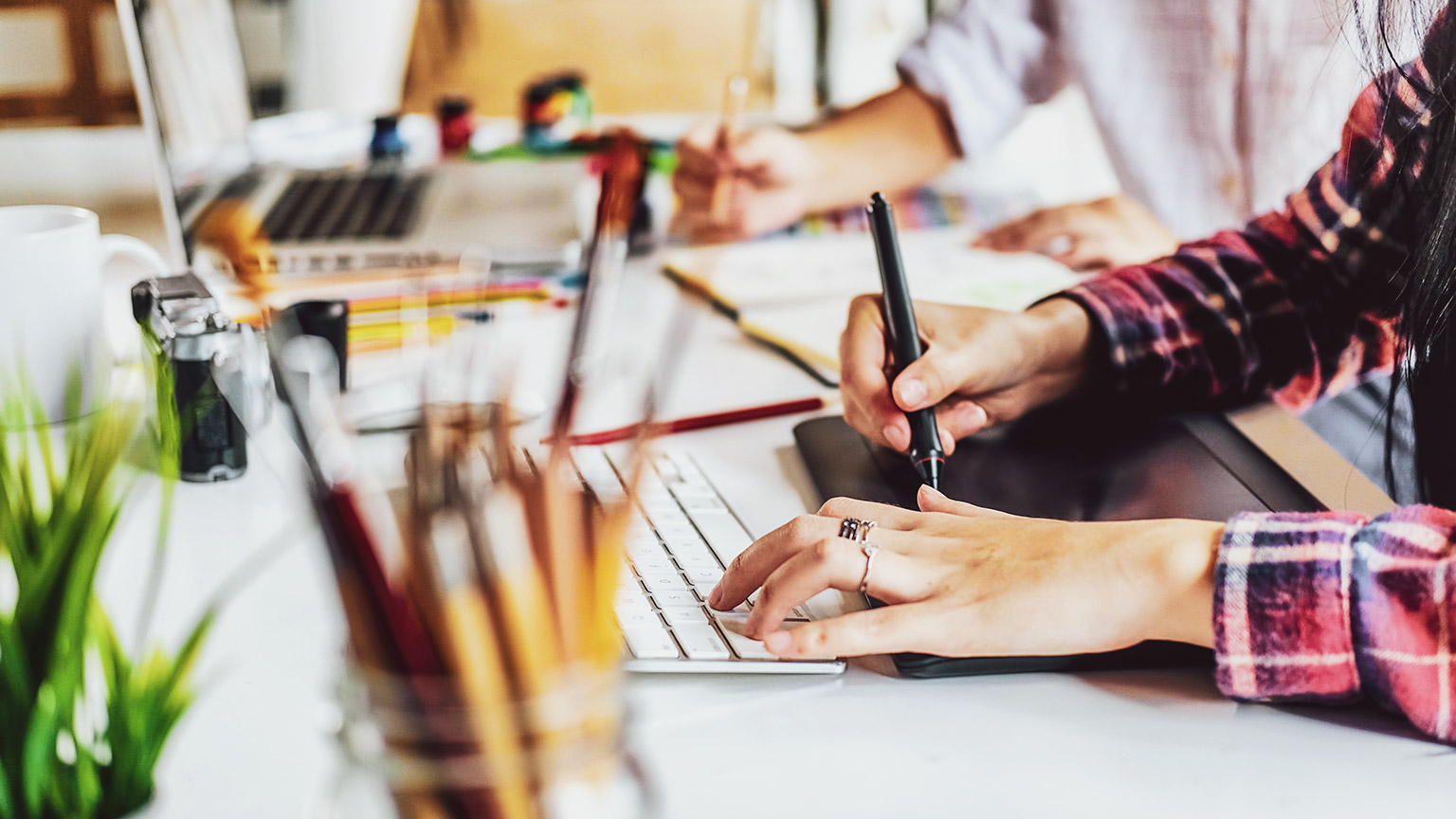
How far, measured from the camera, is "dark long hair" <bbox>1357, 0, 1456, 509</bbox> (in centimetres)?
69

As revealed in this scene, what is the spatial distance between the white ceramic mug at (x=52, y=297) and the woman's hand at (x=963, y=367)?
18.4 inches

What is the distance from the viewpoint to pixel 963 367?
76 cm

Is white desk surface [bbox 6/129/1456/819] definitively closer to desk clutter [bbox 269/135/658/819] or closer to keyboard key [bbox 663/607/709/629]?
keyboard key [bbox 663/607/709/629]

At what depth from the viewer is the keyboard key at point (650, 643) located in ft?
1.70

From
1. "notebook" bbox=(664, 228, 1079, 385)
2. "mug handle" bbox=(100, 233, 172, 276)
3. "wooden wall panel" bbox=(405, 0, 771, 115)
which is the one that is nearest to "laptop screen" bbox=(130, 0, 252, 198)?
"mug handle" bbox=(100, 233, 172, 276)

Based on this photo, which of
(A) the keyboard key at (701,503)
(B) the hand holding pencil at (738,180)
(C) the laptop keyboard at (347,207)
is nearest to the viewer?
(A) the keyboard key at (701,503)

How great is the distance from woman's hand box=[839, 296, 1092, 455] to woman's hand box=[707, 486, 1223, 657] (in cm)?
17

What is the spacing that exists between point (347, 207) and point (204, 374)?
20.6 inches

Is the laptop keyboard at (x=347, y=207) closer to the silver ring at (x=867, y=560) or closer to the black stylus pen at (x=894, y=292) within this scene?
the black stylus pen at (x=894, y=292)

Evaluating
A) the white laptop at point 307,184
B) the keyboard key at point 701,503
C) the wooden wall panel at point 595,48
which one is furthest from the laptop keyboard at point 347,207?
the wooden wall panel at point 595,48

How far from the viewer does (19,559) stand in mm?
370

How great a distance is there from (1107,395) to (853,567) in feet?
1.19

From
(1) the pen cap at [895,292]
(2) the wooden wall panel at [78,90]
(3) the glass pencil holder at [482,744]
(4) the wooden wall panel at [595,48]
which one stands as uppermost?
(2) the wooden wall panel at [78,90]

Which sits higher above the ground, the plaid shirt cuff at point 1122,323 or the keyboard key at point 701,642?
the plaid shirt cuff at point 1122,323
